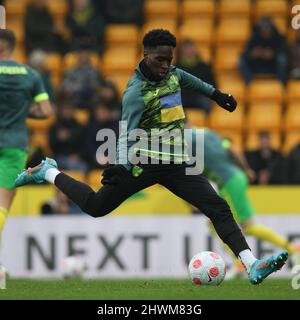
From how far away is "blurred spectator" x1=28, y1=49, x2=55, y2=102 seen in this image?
1689 cm

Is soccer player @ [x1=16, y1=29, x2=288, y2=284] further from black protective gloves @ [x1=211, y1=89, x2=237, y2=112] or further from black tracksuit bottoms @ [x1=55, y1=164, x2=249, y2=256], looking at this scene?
black protective gloves @ [x1=211, y1=89, x2=237, y2=112]

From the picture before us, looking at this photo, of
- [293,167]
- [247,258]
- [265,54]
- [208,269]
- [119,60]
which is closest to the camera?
[247,258]

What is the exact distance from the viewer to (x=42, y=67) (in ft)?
56.4

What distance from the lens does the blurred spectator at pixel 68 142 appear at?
1593cm

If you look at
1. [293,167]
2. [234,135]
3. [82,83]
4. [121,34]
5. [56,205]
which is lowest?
[56,205]

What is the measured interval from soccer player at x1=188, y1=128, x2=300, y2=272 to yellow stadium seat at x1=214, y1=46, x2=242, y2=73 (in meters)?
5.17

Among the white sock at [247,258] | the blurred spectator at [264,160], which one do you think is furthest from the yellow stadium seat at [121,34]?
the white sock at [247,258]

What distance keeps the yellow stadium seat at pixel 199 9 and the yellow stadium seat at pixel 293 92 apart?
229cm

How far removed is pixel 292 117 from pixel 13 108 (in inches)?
311

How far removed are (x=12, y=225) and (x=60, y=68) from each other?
485 centimetres

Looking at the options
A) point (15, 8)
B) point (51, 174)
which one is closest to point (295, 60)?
point (15, 8)

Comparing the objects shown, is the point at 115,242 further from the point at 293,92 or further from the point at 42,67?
the point at 293,92

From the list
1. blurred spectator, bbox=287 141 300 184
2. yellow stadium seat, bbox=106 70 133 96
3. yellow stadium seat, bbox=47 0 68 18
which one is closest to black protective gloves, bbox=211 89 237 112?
blurred spectator, bbox=287 141 300 184

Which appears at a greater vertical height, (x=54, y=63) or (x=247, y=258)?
(x=54, y=63)
